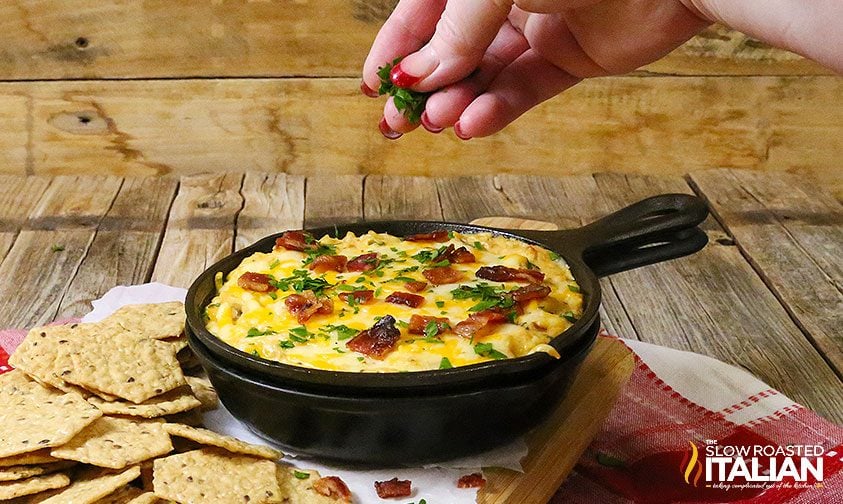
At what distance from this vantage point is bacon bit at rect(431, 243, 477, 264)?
243 centimetres

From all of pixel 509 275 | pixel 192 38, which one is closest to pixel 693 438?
pixel 509 275

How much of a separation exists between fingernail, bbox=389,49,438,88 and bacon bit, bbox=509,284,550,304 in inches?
20.3

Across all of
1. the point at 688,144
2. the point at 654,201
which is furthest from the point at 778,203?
the point at 654,201

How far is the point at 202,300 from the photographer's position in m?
2.35

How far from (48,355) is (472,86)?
3.66ft

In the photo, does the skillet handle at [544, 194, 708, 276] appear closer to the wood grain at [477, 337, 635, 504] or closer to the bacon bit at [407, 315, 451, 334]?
the wood grain at [477, 337, 635, 504]

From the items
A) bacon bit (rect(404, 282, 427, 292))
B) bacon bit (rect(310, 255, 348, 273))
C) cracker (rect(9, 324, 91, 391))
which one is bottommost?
cracker (rect(9, 324, 91, 391))

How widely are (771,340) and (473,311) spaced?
1360 millimetres

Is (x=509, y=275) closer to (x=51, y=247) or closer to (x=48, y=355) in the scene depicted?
(x=48, y=355)

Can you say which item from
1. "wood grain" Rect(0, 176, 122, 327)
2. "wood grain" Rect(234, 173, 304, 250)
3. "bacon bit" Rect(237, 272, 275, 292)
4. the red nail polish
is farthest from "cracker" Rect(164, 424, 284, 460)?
"wood grain" Rect(234, 173, 304, 250)

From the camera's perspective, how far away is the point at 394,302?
2.20m

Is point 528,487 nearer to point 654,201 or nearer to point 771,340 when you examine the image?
point 654,201

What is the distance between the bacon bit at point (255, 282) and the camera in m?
2.30

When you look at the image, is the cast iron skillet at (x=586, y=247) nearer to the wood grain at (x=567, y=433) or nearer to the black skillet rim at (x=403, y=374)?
the black skillet rim at (x=403, y=374)
